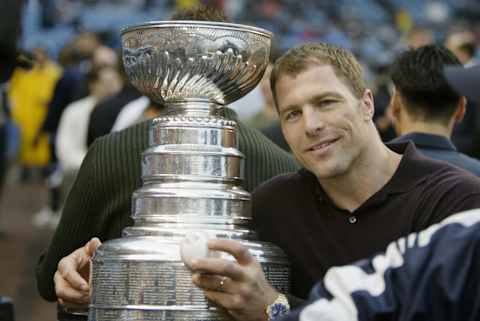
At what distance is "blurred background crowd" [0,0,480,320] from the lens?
7.19 metres

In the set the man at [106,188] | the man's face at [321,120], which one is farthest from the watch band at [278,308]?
the man at [106,188]

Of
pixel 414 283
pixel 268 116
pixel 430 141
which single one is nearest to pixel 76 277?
pixel 414 283

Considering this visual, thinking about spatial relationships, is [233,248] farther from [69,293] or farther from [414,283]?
[69,293]

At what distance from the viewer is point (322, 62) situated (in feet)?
10.5

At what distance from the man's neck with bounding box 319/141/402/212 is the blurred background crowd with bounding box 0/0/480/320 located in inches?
11.1

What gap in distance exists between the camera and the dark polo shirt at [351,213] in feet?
10.1

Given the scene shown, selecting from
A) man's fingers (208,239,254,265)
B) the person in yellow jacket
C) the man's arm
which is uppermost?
the person in yellow jacket

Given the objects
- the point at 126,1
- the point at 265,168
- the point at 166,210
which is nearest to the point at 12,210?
the point at 265,168

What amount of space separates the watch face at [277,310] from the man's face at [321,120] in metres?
0.45

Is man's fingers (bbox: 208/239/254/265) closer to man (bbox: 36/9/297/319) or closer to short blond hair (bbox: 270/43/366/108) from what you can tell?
short blond hair (bbox: 270/43/366/108)

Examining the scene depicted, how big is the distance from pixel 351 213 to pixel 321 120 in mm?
259

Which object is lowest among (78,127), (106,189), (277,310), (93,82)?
(277,310)

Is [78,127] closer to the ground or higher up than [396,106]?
higher up

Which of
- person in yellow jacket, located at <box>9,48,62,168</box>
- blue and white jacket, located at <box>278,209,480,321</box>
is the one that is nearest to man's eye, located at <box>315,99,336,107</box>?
blue and white jacket, located at <box>278,209,480,321</box>
